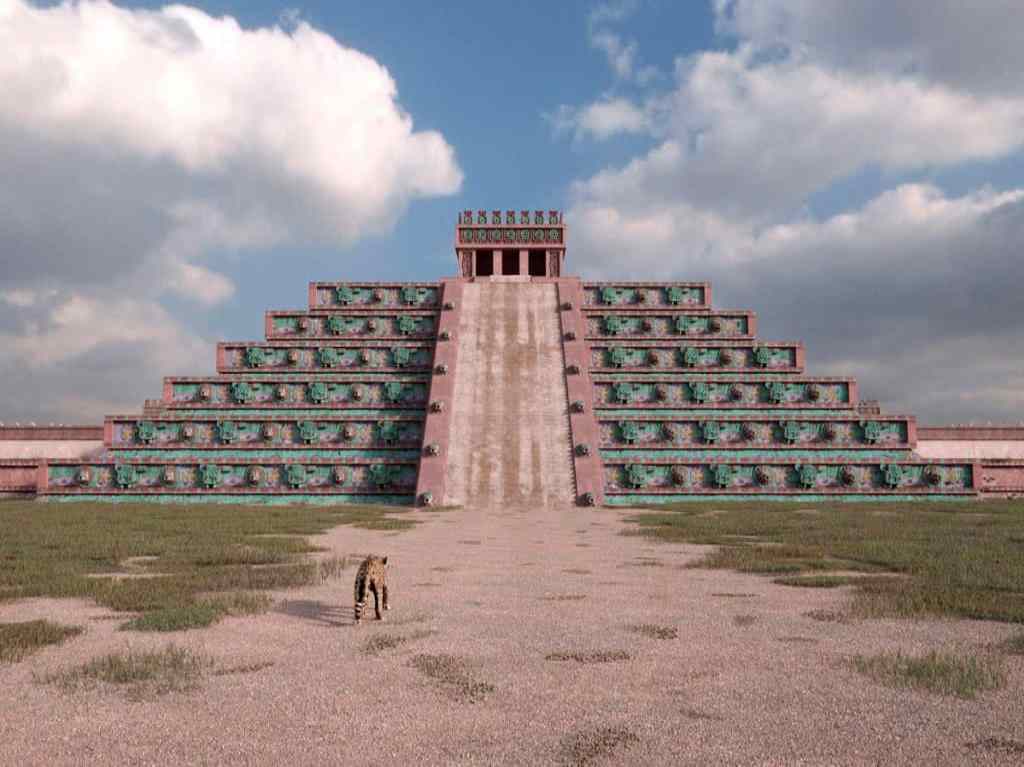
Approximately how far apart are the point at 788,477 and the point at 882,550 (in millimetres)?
20544

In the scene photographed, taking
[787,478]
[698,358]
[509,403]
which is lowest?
[787,478]

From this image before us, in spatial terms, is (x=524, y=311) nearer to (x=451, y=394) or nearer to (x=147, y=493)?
(x=451, y=394)

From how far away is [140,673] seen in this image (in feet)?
24.9

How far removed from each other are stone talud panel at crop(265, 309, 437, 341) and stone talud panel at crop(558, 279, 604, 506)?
30.8ft

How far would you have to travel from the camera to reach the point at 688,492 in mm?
35375

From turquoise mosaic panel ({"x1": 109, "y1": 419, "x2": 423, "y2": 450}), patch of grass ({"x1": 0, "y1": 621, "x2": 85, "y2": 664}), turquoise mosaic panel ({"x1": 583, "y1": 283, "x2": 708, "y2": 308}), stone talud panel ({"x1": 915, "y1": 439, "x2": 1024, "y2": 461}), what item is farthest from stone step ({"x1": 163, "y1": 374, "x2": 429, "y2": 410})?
stone talud panel ({"x1": 915, "y1": 439, "x2": 1024, "y2": 461})

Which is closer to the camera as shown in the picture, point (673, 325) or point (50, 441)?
point (50, 441)

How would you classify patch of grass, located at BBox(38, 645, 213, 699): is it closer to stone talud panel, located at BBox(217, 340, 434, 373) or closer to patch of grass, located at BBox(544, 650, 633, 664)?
patch of grass, located at BBox(544, 650, 633, 664)

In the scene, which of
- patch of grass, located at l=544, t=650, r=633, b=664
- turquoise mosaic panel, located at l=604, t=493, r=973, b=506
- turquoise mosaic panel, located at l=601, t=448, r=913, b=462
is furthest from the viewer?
turquoise mosaic panel, located at l=601, t=448, r=913, b=462

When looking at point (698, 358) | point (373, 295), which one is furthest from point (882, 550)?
point (373, 295)

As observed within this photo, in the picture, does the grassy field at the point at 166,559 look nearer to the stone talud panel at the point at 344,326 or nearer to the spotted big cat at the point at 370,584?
the spotted big cat at the point at 370,584

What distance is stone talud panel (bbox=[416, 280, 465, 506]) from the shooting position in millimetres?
32562

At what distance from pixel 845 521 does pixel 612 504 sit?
→ 492 inches

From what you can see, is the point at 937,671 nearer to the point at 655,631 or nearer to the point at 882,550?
the point at 655,631
